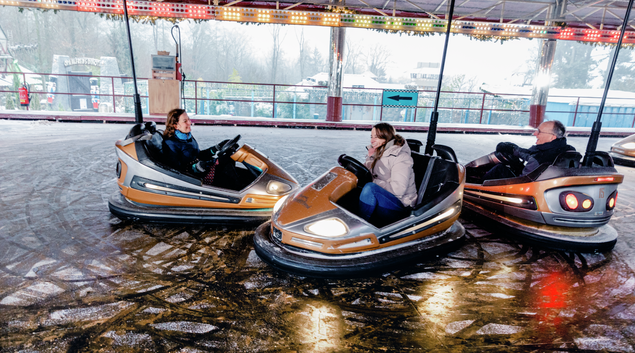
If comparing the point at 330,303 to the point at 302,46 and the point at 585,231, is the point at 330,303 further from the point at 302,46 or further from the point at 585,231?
the point at 302,46

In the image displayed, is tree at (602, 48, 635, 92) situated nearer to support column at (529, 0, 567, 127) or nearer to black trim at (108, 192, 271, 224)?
support column at (529, 0, 567, 127)

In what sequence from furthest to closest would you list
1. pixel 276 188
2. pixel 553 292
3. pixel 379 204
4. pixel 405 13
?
pixel 405 13 → pixel 276 188 → pixel 379 204 → pixel 553 292

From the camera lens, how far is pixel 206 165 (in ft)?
8.70

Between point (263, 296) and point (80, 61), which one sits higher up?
point (80, 61)

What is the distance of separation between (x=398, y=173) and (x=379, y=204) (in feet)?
0.66

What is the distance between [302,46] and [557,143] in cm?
3313

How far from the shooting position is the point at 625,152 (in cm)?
564

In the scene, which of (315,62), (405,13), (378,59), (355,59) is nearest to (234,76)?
(315,62)

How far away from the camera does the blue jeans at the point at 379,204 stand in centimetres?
211

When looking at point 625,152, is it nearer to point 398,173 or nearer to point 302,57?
point 398,173

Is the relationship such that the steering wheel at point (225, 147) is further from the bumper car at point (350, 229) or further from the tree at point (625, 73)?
the tree at point (625, 73)

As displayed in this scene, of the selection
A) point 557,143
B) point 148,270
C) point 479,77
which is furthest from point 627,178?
point 479,77

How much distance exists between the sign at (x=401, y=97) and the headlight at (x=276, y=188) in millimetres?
8680

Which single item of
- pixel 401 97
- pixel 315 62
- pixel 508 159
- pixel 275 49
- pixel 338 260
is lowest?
pixel 338 260
